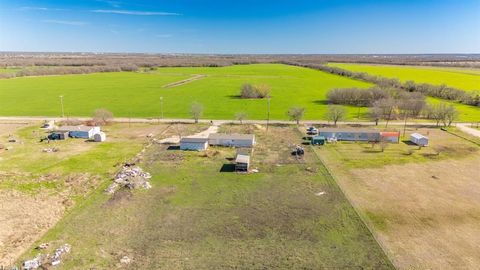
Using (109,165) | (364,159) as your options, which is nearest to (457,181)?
(364,159)

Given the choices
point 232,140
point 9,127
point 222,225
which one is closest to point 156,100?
point 9,127

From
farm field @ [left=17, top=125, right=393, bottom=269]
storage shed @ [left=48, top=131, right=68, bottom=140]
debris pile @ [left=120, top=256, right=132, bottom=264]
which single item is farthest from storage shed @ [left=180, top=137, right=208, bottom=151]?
debris pile @ [left=120, top=256, right=132, bottom=264]

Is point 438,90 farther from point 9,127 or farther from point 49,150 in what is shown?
point 9,127

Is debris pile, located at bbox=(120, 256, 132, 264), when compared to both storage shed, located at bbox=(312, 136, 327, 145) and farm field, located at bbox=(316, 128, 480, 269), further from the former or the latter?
storage shed, located at bbox=(312, 136, 327, 145)

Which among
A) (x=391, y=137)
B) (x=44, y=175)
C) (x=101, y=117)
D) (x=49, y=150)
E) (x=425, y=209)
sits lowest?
(x=44, y=175)

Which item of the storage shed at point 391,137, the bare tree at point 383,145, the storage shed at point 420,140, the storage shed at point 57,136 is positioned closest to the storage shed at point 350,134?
the storage shed at point 391,137

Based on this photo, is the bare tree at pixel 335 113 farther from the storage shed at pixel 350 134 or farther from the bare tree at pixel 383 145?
the bare tree at pixel 383 145
